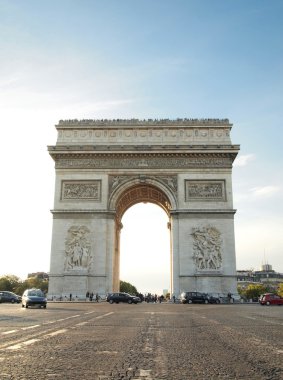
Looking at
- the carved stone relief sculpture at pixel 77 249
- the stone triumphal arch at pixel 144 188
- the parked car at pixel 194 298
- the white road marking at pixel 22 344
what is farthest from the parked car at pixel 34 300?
the white road marking at pixel 22 344

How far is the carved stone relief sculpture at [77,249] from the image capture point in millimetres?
34750

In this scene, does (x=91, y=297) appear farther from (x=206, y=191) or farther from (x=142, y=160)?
(x=206, y=191)

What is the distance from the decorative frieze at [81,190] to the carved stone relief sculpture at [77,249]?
261cm

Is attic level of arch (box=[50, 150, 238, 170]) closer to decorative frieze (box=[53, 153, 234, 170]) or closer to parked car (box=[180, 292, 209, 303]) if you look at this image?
decorative frieze (box=[53, 153, 234, 170])

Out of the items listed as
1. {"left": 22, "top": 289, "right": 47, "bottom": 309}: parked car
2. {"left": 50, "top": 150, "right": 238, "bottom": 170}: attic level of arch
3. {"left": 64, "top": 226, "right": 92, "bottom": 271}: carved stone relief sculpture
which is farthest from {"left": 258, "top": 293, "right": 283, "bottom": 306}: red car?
{"left": 22, "top": 289, "right": 47, "bottom": 309}: parked car

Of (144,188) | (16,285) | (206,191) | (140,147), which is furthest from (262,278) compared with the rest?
(140,147)

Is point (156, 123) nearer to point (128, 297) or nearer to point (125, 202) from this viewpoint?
point (125, 202)

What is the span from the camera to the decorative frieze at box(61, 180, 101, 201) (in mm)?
36406

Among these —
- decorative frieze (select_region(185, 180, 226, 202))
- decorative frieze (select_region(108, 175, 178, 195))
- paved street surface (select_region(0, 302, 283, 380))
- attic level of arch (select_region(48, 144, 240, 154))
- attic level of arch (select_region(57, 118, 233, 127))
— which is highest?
attic level of arch (select_region(57, 118, 233, 127))

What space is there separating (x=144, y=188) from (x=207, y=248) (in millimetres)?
8062

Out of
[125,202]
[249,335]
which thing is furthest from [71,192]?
[249,335]

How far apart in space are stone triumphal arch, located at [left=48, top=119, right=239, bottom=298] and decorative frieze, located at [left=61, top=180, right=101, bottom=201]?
0.27 feet

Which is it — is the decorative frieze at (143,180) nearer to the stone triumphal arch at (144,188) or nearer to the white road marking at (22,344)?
the stone triumphal arch at (144,188)

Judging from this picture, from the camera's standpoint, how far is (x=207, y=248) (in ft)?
114
